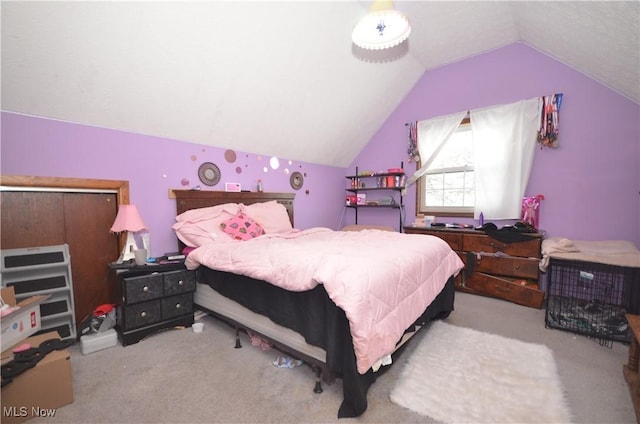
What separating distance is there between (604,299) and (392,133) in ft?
10.7

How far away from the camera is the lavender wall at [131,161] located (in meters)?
2.02

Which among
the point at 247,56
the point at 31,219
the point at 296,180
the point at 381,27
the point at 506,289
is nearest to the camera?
the point at 381,27

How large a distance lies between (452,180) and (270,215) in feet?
8.90

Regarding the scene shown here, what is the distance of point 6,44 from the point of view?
1.68 m

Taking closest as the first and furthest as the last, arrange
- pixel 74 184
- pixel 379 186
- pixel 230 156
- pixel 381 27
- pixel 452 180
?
1. pixel 381 27
2. pixel 74 184
3. pixel 230 156
4. pixel 452 180
5. pixel 379 186

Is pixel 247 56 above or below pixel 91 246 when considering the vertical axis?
above

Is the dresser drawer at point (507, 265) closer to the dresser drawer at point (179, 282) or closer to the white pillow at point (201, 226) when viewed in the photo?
the white pillow at point (201, 226)

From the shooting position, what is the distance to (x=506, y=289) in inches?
121

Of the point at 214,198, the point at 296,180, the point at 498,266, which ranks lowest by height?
the point at 498,266

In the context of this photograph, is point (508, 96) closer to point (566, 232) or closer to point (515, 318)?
point (566, 232)

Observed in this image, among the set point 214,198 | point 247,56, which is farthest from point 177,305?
point 247,56

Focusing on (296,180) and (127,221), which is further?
(296,180)

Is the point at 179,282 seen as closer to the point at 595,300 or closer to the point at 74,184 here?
the point at 74,184

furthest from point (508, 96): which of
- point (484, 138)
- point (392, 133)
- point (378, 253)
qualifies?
point (378, 253)
